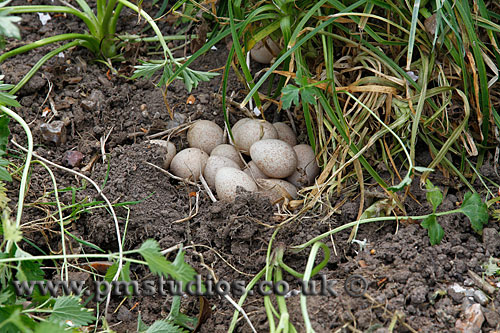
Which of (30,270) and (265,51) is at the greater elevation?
(265,51)

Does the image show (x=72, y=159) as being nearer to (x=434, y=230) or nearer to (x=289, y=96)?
(x=289, y=96)

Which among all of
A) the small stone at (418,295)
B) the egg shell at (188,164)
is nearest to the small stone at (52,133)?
the egg shell at (188,164)

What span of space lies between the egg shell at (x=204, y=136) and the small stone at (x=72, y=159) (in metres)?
0.47

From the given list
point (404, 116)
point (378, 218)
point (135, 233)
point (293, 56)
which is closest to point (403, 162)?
point (404, 116)

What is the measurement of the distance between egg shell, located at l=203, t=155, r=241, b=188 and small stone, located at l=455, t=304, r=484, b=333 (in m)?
1.06

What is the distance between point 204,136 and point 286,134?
36 cm

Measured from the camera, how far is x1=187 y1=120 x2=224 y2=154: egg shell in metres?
2.40

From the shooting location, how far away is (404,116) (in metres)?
2.05

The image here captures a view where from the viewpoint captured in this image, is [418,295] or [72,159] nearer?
[418,295]

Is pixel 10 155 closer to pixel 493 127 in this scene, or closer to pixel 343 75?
pixel 343 75

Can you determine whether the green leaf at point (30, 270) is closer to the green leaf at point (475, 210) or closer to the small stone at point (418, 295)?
the small stone at point (418, 295)

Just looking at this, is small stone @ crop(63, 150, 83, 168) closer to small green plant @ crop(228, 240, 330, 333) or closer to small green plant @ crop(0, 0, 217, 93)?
small green plant @ crop(0, 0, 217, 93)

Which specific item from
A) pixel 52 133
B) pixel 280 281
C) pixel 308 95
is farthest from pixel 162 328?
pixel 52 133

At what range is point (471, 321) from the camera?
1.55 meters
